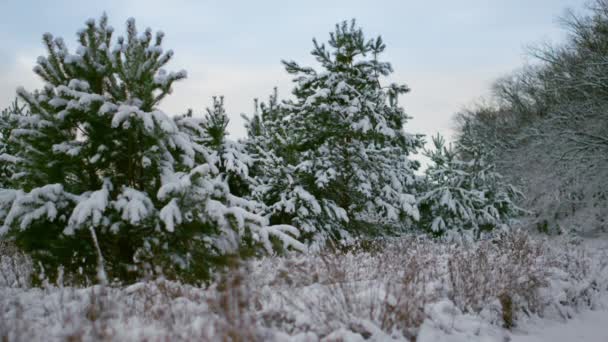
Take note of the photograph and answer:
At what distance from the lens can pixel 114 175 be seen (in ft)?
17.1

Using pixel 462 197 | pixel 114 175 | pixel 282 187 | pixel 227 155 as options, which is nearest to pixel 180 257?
pixel 114 175

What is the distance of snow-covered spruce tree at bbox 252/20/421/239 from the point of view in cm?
1023

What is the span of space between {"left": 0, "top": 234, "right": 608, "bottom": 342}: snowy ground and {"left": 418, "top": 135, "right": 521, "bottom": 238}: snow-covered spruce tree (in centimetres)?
834

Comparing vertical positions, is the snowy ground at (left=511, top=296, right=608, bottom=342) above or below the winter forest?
below

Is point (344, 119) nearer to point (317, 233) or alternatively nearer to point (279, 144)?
point (279, 144)

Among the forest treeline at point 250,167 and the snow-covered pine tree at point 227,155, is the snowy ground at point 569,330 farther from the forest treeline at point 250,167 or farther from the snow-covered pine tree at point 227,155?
the snow-covered pine tree at point 227,155

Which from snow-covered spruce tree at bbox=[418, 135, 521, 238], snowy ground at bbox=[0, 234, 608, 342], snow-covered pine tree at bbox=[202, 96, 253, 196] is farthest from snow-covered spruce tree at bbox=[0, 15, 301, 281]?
snow-covered spruce tree at bbox=[418, 135, 521, 238]

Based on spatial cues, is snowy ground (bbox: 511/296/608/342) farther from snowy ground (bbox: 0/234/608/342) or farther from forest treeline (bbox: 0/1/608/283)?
forest treeline (bbox: 0/1/608/283)

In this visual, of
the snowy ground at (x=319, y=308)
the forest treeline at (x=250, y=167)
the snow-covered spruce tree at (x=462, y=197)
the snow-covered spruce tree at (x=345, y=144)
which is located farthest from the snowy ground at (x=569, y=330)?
the snow-covered spruce tree at (x=462, y=197)

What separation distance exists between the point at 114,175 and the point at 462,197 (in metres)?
12.0

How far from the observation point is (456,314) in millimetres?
3824

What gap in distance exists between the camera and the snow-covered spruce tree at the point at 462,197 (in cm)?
1371

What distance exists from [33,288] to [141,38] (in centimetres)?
336

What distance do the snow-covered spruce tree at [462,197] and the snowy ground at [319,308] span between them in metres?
8.34
